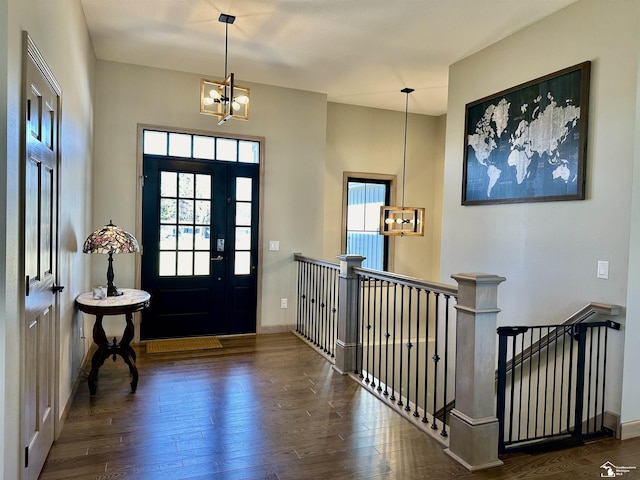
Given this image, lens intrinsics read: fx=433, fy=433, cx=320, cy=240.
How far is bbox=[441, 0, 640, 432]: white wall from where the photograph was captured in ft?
9.83

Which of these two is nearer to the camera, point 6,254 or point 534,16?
point 6,254

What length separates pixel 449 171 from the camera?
4.80m

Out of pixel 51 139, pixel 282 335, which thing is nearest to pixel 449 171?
pixel 282 335

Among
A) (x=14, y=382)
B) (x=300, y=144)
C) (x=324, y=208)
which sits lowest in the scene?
(x=14, y=382)

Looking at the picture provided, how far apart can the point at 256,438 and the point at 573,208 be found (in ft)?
9.41

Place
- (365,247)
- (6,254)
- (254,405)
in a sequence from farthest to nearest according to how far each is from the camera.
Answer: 1. (365,247)
2. (254,405)
3. (6,254)

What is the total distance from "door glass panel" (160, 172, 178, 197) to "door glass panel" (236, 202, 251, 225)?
0.75m

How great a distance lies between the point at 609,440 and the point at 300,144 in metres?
4.32

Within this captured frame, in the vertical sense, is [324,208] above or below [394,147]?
below

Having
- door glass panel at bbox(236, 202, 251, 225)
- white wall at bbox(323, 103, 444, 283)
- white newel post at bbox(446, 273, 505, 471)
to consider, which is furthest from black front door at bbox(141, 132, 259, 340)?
white newel post at bbox(446, 273, 505, 471)

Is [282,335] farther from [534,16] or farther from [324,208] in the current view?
[534,16]

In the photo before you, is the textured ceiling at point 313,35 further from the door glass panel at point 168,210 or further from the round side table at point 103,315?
the round side table at point 103,315

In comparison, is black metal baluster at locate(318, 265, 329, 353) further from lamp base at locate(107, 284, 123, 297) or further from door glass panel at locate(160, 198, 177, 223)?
lamp base at locate(107, 284, 123, 297)

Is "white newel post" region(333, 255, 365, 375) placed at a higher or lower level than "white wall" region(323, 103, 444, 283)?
lower
